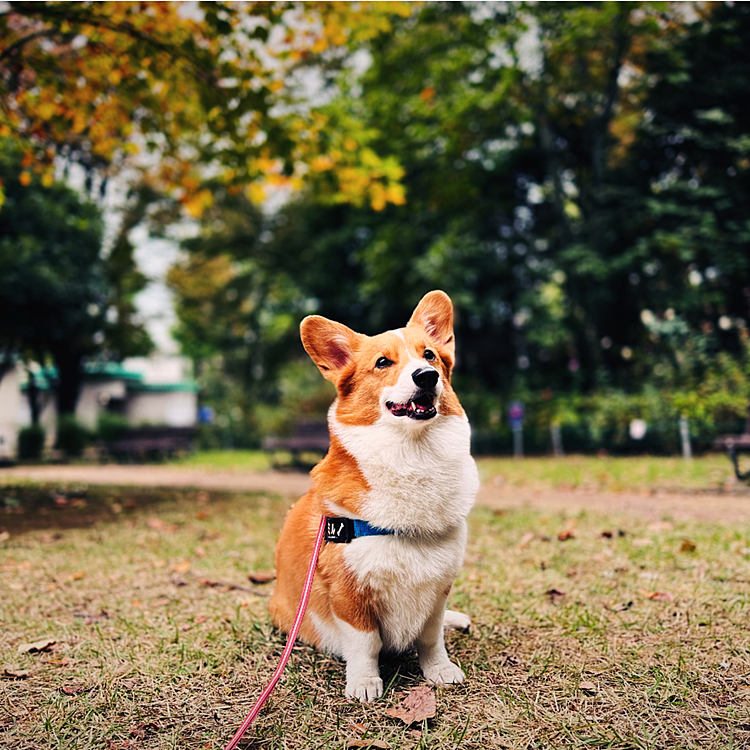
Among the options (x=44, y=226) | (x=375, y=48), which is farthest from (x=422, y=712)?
(x=44, y=226)

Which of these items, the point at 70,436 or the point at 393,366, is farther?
the point at 70,436

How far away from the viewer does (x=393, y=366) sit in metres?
1.76

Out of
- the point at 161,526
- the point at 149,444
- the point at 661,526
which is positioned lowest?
the point at 149,444

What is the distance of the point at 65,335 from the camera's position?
14.3 m

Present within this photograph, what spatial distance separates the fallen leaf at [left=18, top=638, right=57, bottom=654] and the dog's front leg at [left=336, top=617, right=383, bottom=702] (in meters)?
1.45

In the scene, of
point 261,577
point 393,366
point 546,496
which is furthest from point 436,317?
point 546,496

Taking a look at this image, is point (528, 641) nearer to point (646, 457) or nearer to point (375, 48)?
point (646, 457)

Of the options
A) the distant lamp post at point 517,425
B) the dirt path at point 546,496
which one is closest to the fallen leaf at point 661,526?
the dirt path at point 546,496

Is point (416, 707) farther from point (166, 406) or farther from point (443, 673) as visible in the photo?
point (166, 406)

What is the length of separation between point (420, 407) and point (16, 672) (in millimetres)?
1960

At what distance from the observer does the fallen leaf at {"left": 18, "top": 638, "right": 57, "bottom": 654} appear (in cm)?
225

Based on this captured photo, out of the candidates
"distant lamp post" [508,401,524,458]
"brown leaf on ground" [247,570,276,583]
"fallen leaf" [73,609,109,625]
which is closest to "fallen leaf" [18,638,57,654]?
"fallen leaf" [73,609,109,625]

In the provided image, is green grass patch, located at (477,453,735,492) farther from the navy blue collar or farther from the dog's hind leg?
the navy blue collar

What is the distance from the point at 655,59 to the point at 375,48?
242 inches
